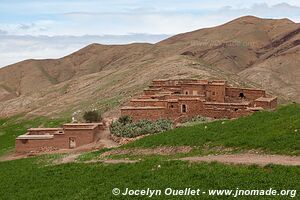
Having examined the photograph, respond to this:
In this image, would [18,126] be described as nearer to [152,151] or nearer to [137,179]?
[152,151]

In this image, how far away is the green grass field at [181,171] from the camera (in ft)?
43.0

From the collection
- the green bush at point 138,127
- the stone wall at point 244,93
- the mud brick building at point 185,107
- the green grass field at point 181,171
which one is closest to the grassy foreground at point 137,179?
the green grass field at point 181,171

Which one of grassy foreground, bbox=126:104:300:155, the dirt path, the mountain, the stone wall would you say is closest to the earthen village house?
the stone wall

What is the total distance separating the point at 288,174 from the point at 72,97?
160ft

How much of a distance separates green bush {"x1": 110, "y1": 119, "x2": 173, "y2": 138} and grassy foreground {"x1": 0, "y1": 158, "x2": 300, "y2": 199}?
756cm

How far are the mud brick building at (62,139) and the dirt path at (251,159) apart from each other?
42.5 feet

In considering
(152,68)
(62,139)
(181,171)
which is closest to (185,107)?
(62,139)

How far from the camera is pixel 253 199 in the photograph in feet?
38.1

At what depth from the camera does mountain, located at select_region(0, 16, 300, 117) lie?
53.2 m

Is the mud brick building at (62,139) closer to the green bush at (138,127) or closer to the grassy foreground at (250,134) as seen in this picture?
the green bush at (138,127)

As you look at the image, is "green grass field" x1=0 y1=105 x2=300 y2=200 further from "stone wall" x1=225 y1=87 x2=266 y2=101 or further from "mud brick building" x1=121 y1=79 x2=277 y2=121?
"stone wall" x1=225 y1=87 x2=266 y2=101

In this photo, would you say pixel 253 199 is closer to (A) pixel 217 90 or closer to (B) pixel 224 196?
(B) pixel 224 196

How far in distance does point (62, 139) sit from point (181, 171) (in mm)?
15685

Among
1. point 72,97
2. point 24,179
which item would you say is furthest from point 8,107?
point 24,179
